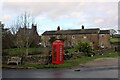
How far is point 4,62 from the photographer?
26.3 m

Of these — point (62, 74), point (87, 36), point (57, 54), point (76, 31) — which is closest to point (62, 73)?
point (62, 74)

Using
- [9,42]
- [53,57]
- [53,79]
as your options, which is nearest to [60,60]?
[53,57]

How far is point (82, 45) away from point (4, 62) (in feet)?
52.6

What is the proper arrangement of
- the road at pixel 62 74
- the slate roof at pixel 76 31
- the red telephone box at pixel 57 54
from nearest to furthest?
the road at pixel 62 74 < the red telephone box at pixel 57 54 < the slate roof at pixel 76 31

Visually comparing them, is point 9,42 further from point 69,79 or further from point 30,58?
point 69,79

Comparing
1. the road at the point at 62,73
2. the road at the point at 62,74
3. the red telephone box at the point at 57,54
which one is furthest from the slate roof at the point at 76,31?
the road at the point at 62,74

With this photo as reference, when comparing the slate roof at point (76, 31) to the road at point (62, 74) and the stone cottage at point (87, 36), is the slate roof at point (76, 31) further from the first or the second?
the road at point (62, 74)

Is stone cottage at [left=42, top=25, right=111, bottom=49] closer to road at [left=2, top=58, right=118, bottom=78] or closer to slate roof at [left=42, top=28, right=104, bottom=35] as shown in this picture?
slate roof at [left=42, top=28, right=104, bottom=35]

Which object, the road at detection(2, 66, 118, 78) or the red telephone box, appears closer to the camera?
the road at detection(2, 66, 118, 78)

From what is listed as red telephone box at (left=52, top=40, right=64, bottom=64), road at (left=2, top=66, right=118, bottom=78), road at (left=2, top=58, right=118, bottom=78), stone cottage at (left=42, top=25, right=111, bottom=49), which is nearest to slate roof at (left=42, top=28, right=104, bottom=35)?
stone cottage at (left=42, top=25, right=111, bottom=49)

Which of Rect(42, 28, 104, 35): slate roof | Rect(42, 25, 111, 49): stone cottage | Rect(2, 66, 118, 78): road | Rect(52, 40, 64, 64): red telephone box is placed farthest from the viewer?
Rect(42, 28, 104, 35): slate roof

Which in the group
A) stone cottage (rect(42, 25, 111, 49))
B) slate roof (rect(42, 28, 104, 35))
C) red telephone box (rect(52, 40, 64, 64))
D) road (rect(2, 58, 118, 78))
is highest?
slate roof (rect(42, 28, 104, 35))

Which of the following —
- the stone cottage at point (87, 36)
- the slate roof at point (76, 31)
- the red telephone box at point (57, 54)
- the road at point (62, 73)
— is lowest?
the road at point (62, 73)

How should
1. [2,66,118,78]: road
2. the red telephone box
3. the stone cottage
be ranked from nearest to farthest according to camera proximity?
[2,66,118,78]: road < the red telephone box < the stone cottage
